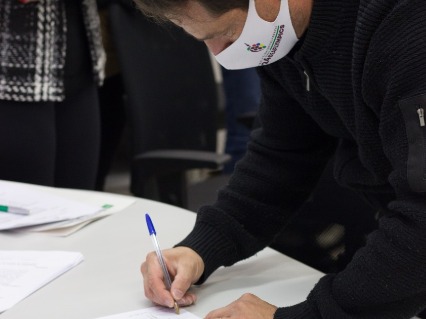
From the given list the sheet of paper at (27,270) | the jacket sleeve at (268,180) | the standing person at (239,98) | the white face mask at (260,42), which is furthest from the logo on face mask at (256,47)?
the standing person at (239,98)

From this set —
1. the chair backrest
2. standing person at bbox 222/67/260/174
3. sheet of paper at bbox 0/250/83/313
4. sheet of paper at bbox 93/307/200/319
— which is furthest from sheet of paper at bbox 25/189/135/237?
standing person at bbox 222/67/260/174

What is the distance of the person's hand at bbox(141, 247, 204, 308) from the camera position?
1062 millimetres

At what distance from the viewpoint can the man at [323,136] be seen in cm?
85

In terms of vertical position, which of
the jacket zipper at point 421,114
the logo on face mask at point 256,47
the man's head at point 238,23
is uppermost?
the man's head at point 238,23

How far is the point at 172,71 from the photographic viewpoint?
221cm

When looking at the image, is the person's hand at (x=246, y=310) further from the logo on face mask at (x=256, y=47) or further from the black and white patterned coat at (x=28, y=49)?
the black and white patterned coat at (x=28, y=49)

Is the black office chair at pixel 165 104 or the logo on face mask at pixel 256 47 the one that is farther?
the black office chair at pixel 165 104

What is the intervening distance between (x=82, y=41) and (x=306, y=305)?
116 centimetres

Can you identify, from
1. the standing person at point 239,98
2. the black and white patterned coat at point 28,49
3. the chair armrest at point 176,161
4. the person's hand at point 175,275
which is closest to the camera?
the person's hand at point 175,275

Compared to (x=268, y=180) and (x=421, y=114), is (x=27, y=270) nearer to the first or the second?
(x=268, y=180)

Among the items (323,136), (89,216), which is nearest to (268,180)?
(323,136)

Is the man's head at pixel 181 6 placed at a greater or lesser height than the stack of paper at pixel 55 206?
greater

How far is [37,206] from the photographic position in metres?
1.46

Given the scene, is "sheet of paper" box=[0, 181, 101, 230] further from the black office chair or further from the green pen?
the black office chair
